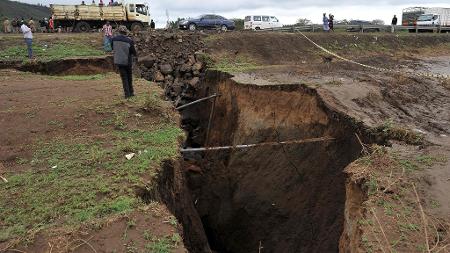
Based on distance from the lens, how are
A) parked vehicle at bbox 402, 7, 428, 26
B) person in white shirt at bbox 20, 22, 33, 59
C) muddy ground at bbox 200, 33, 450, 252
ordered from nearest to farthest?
muddy ground at bbox 200, 33, 450, 252 < person in white shirt at bbox 20, 22, 33, 59 < parked vehicle at bbox 402, 7, 428, 26

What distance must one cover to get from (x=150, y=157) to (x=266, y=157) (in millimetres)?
4858

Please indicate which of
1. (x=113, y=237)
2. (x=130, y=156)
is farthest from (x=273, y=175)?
(x=113, y=237)

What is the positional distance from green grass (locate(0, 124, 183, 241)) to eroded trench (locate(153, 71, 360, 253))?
1.96 feet

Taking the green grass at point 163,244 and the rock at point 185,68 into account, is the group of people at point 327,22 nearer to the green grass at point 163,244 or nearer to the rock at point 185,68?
the rock at point 185,68

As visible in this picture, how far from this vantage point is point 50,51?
58.6 feet

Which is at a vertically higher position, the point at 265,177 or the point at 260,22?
the point at 260,22

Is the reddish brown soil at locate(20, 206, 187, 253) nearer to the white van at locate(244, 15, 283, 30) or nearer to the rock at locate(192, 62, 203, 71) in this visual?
the rock at locate(192, 62, 203, 71)


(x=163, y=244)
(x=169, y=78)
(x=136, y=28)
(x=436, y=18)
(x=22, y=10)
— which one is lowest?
(x=163, y=244)

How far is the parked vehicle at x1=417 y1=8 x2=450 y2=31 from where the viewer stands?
33656mm

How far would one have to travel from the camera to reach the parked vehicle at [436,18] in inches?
1325

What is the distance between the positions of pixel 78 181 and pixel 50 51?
43.6ft

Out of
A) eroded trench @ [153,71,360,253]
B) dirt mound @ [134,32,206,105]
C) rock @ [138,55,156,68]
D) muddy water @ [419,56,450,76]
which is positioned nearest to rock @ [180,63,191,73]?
dirt mound @ [134,32,206,105]

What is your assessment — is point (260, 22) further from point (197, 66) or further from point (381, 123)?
point (381, 123)

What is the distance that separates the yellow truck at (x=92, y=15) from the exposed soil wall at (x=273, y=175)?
45.0 feet
